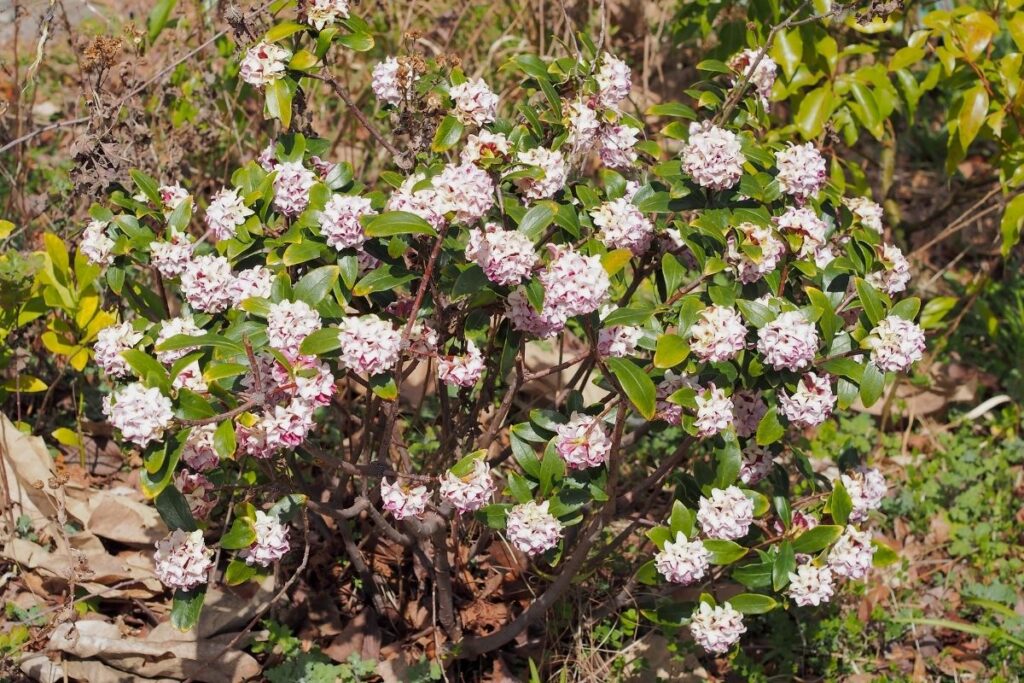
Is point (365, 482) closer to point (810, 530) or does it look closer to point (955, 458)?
point (810, 530)

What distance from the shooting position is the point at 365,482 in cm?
238

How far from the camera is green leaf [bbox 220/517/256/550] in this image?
2.11 metres

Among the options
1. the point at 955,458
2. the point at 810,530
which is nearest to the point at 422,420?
the point at 810,530

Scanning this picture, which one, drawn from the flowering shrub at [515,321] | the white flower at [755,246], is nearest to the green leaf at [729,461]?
the flowering shrub at [515,321]

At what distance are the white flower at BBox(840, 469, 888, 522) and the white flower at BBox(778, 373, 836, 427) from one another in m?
0.34

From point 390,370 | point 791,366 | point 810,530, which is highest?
point 390,370

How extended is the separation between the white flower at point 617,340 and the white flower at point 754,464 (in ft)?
1.40

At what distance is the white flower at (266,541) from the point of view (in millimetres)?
2150

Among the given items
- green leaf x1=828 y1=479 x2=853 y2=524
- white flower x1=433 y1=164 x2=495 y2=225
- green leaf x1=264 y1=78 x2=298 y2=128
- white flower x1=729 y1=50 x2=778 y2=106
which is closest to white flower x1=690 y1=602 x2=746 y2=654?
green leaf x1=828 y1=479 x2=853 y2=524

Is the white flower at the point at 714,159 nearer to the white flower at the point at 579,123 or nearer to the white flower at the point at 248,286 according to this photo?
the white flower at the point at 579,123

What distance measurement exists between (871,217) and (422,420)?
146 centimetres

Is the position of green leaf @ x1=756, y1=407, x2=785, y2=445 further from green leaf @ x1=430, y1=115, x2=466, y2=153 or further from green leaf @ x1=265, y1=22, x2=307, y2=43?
green leaf @ x1=265, y1=22, x2=307, y2=43

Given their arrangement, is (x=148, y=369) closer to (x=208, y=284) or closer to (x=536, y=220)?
(x=208, y=284)

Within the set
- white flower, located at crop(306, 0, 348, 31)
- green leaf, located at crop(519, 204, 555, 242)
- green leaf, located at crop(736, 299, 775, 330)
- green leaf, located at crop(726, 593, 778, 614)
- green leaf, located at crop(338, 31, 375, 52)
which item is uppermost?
white flower, located at crop(306, 0, 348, 31)
